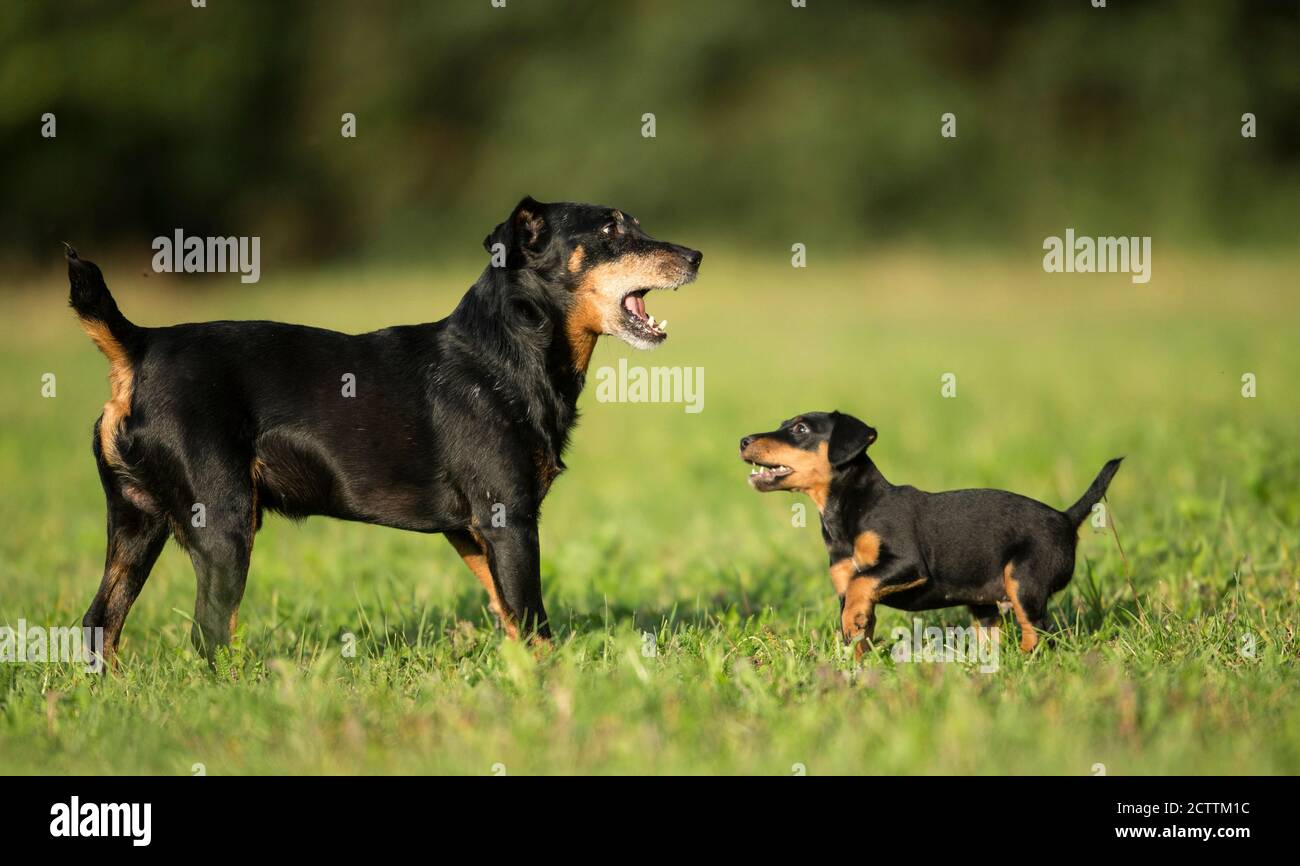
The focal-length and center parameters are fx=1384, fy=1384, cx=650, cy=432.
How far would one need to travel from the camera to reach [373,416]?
5.53 meters

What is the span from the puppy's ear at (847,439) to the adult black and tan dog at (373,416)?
2.98ft

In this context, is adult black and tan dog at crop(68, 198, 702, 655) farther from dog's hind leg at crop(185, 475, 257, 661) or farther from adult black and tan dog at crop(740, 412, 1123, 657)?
adult black and tan dog at crop(740, 412, 1123, 657)

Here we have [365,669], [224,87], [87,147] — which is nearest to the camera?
[365,669]

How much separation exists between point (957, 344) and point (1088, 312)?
376 cm

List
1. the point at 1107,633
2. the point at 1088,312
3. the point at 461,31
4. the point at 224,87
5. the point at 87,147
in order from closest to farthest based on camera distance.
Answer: the point at 1107,633 → the point at 1088,312 → the point at 87,147 → the point at 224,87 → the point at 461,31

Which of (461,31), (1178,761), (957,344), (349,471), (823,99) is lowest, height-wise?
(1178,761)

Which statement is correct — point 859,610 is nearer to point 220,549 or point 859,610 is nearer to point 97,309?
point 220,549

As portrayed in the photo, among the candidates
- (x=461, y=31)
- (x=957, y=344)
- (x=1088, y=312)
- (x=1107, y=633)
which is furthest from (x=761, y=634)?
(x=461, y=31)

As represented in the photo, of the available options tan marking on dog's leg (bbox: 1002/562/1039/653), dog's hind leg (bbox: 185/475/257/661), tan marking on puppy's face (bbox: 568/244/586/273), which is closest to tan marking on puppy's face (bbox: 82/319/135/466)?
dog's hind leg (bbox: 185/475/257/661)

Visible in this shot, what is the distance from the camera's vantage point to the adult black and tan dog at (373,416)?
5258mm

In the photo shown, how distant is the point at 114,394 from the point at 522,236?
1.74 meters

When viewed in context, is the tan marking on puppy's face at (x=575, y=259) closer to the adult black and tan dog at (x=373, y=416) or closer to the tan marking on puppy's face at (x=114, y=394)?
the adult black and tan dog at (x=373, y=416)

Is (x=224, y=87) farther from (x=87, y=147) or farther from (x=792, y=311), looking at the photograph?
(x=792, y=311)

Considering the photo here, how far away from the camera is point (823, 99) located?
33.3 m
